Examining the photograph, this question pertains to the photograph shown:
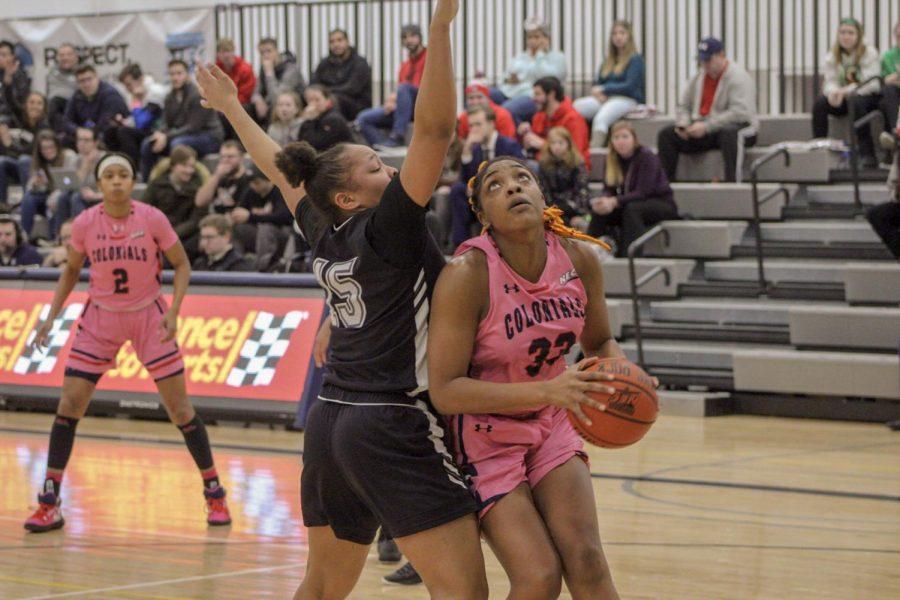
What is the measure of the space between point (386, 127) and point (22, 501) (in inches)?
365

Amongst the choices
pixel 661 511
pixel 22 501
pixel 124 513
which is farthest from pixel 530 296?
pixel 22 501

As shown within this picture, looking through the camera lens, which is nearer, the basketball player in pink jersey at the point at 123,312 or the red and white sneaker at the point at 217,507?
the red and white sneaker at the point at 217,507

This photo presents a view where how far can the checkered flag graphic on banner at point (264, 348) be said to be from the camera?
11.8 m

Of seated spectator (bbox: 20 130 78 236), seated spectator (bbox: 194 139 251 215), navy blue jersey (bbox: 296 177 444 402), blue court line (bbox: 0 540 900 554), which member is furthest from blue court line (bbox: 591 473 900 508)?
seated spectator (bbox: 20 130 78 236)

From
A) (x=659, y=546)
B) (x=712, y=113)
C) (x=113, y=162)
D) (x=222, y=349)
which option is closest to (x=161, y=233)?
(x=113, y=162)

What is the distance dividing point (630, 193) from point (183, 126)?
6.01 meters

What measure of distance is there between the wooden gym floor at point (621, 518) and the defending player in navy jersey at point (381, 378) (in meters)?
1.97

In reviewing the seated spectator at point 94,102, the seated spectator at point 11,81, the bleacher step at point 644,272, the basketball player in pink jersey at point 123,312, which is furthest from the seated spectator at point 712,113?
the seated spectator at point 11,81

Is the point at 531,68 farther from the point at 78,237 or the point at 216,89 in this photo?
the point at 216,89

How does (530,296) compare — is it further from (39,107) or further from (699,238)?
(39,107)

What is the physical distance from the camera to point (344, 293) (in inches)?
167

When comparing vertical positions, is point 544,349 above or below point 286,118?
below

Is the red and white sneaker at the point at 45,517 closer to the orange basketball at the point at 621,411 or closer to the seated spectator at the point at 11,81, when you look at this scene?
the orange basketball at the point at 621,411

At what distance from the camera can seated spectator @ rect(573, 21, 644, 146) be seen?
15867 millimetres
